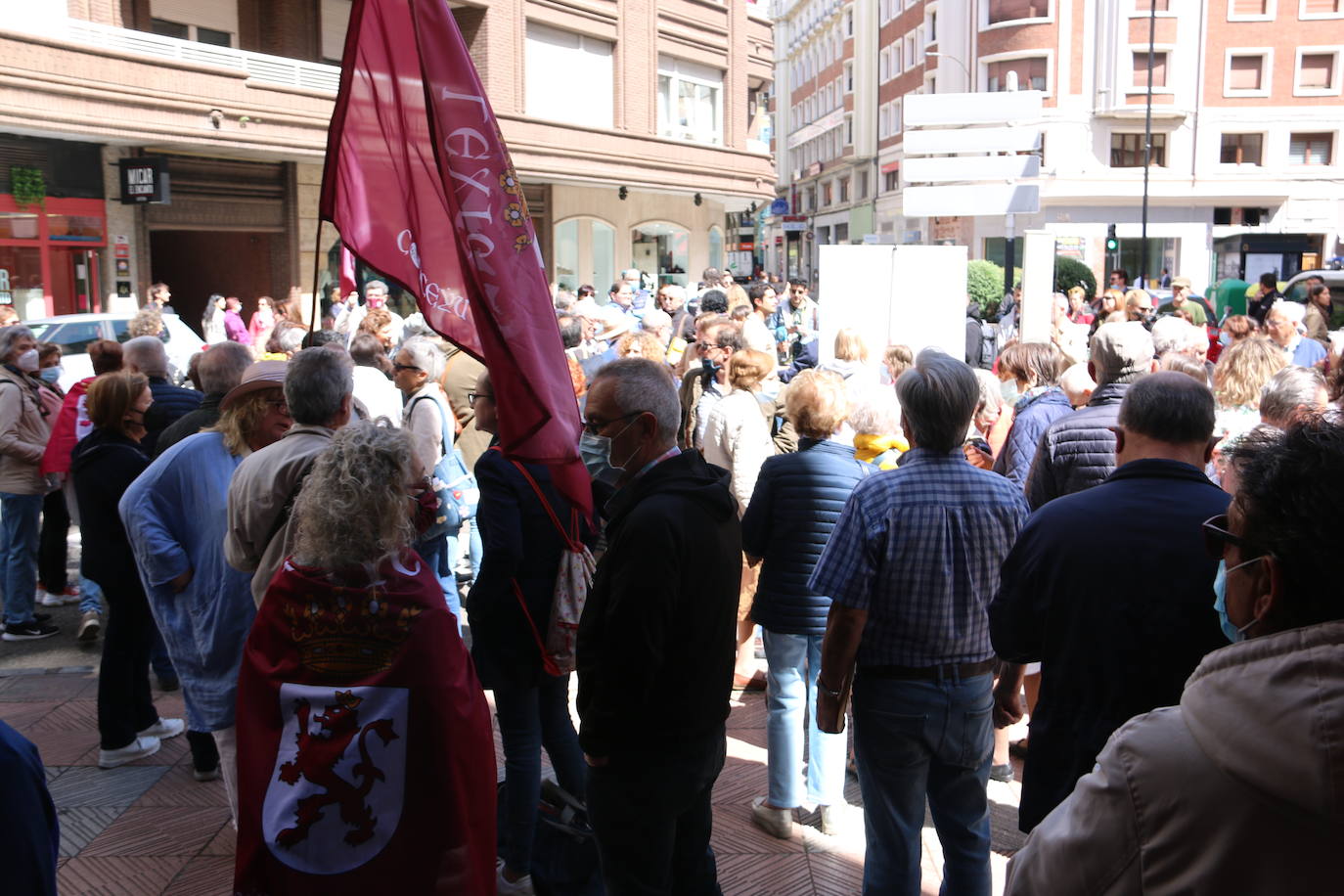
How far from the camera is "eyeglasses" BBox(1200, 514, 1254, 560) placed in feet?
5.47

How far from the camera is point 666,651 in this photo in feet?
10.00

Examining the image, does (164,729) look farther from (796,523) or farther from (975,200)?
(975,200)

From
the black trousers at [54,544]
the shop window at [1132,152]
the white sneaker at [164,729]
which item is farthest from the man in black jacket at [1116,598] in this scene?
the shop window at [1132,152]

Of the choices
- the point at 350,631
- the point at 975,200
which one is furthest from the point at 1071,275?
the point at 350,631

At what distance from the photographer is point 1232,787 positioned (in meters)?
1.30

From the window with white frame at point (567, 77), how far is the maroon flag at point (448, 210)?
75.7ft

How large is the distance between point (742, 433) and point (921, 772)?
2724 mm

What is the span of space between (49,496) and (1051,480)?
6475 mm

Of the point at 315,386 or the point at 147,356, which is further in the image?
the point at 147,356

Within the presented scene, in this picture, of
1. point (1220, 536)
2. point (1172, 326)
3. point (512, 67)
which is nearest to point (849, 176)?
point (512, 67)

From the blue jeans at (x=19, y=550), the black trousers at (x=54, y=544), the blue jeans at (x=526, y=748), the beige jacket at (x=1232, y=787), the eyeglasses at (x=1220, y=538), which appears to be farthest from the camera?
the black trousers at (x=54, y=544)

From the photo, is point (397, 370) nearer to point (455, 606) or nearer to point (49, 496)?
point (455, 606)

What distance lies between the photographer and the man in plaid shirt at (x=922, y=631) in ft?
11.2

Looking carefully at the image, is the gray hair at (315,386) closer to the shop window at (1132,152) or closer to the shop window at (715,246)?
the shop window at (715,246)
